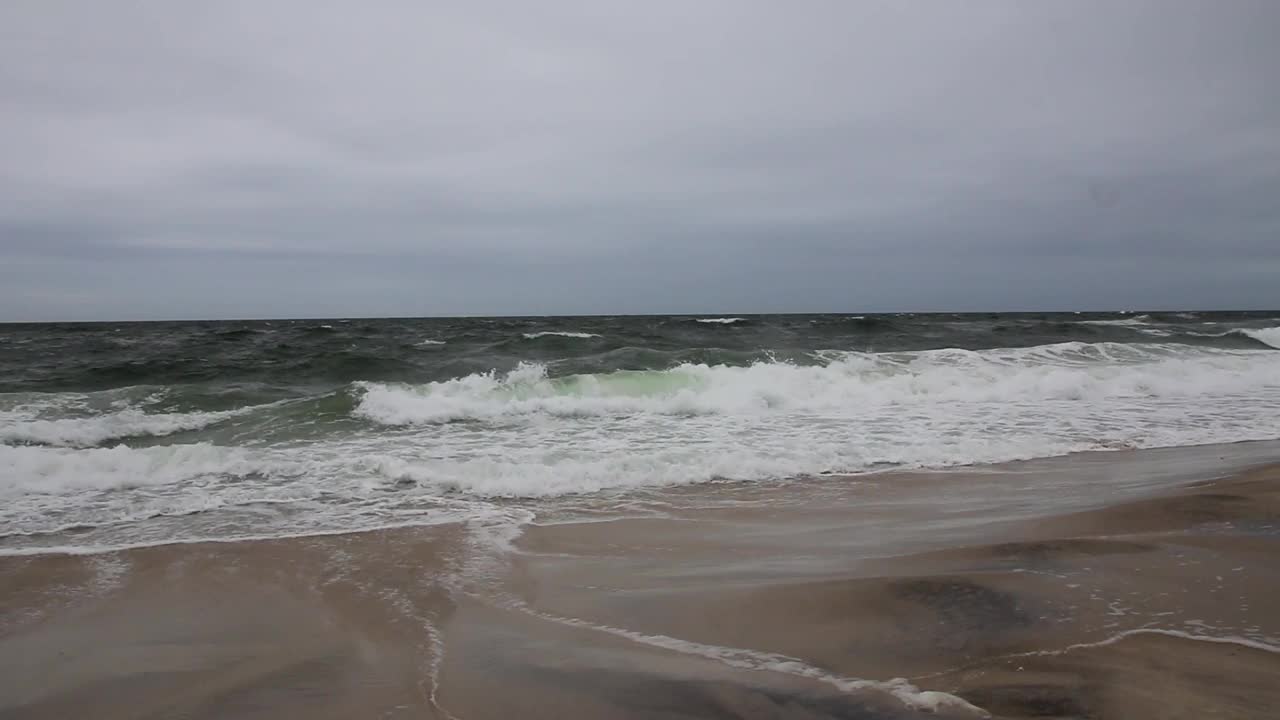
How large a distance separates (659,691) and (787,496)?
3679 millimetres

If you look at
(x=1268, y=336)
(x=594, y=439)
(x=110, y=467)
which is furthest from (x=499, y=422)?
(x=1268, y=336)

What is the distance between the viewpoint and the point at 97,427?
9703 mm

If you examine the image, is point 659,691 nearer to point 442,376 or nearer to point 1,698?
point 1,698

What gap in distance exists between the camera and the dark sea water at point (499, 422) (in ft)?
20.2

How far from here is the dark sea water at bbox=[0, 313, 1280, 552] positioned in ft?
20.2

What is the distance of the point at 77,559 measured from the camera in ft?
14.9

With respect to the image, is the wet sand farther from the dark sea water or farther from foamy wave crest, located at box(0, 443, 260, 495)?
foamy wave crest, located at box(0, 443, 260, 495)

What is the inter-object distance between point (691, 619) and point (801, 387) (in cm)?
979

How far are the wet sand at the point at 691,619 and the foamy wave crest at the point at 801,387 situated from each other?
5882mm

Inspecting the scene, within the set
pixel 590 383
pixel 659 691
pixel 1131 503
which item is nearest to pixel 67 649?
pixel 659 691

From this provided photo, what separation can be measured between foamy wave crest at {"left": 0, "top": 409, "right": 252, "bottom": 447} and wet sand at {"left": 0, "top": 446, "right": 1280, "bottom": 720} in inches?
233

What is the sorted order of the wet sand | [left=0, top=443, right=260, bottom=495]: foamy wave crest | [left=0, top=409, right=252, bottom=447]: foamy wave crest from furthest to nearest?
[left=0, top=409, right=252, bottom=447]: foamy wave crest, [left=0, top=443, right=260, bottom=495]: foamy wave crest, the wet sand

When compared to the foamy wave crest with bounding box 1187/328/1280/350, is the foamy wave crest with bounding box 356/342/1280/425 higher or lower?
lower

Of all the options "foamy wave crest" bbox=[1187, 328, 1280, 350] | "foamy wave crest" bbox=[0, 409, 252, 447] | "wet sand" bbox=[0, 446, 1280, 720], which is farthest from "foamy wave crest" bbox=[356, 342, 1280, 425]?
"foamy wave crest" bbox=[1187, 328, 1280, 350]
